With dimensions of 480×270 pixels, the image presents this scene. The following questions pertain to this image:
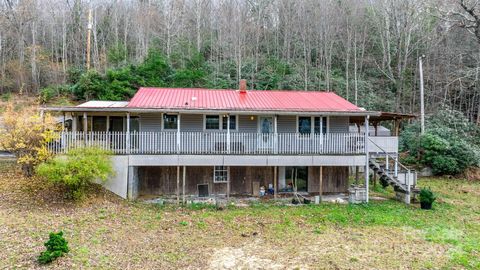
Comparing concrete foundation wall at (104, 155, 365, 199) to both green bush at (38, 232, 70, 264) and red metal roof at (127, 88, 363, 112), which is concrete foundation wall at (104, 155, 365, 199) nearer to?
red metal roof at (127, 88, 363, 112)

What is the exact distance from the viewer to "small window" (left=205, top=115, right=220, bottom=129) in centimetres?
1572

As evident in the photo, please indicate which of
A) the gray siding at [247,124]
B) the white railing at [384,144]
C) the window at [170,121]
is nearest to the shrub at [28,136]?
the window at [170,121]

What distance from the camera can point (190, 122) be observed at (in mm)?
15539

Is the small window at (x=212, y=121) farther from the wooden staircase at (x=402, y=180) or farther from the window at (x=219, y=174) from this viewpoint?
the wooden staircase at (x=402, y=180)

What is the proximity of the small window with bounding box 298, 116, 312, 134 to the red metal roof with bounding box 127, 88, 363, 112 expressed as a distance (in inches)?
31.4

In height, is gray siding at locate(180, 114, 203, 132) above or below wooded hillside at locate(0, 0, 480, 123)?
below

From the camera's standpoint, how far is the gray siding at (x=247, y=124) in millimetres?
15859

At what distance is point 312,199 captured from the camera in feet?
48.3

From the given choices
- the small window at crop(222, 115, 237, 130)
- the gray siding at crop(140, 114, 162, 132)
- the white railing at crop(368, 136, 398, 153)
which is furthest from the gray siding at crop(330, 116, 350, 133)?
the gray siding at crop(140, 114, 162, 132)

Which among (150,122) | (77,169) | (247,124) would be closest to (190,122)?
(150,122)

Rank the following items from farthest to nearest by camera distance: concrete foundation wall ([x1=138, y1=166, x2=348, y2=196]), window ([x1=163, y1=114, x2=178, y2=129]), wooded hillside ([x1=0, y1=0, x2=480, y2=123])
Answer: wooded hillside ([x1=0, y1=0, x2=480, y2=123]) → concrete foundation wall ([x1=138, y1=166, x2=348, y2=196]) → window ([x1=163, y1=114, x2=178, y2=129])

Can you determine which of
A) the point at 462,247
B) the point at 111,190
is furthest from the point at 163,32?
the point at 462,247

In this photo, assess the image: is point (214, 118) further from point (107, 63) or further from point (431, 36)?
point (431, 36)

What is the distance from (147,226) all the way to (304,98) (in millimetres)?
11055
